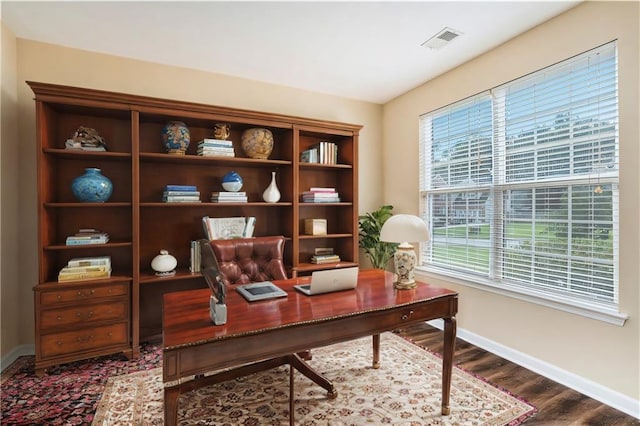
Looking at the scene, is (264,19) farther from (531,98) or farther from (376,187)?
(376,187)

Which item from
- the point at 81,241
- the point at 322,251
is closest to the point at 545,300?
the point at 322,251

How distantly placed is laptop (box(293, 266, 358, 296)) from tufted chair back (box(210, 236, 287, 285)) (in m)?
Result: 0.56

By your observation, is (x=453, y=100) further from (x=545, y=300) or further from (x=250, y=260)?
(x=250, y=260)

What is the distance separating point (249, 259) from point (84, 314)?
1.34m

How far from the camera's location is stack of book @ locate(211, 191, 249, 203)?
300cm

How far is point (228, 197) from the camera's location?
303 centimetres

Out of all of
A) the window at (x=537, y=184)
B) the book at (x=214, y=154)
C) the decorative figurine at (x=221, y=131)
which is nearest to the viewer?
the window at (x=537, y=184)

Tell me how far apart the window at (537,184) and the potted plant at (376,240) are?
58 centimetres

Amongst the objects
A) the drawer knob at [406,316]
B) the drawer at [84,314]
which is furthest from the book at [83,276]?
the drawer knob at [406,316]

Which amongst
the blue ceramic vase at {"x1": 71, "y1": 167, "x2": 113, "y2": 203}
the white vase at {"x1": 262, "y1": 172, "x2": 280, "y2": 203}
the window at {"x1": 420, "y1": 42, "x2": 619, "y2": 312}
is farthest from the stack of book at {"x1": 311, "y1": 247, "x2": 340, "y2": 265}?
the blue ceramic vase at {"x1": 71, "y1": 167, "x2": 113, "y2": 203}

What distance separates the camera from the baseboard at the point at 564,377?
6.47 feet

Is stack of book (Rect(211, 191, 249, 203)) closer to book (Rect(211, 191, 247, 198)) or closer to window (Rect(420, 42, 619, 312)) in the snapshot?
book (Rect(211, 191, 247, 198))

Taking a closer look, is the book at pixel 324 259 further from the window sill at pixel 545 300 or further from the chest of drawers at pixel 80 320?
the chest of drawers at pixel 80 320

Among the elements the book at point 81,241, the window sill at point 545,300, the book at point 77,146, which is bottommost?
the window sill at point 545,300
